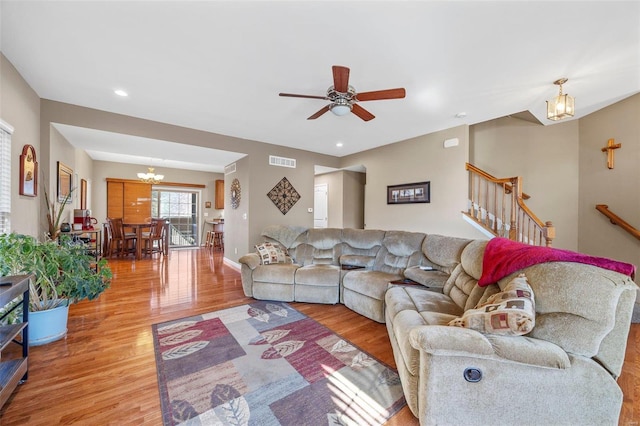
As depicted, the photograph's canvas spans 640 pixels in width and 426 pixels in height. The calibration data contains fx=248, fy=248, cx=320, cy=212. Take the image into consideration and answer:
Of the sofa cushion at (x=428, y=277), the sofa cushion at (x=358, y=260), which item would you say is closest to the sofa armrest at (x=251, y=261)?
the sofa cushion at (x=358, y=260)

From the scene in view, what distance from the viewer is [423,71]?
2.54m

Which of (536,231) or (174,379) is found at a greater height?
(536,231)

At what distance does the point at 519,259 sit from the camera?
174 centimetres

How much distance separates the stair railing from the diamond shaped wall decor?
3.39 metres

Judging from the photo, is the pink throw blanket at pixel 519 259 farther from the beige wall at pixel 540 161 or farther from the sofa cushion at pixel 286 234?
the beige wall at pixel 540 161

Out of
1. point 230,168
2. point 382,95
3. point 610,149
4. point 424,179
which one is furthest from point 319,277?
point 610,149

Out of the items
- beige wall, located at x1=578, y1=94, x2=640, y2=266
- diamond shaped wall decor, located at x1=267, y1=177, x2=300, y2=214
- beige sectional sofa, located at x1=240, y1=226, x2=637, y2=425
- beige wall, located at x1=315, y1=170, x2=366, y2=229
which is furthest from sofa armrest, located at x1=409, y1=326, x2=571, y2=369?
beige wall, located at x1=315, y1=170, x2=366, y2=229

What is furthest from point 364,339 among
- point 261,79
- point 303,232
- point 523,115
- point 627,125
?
point 523,115

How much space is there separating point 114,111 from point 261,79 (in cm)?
251

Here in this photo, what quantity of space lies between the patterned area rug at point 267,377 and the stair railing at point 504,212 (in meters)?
2.86

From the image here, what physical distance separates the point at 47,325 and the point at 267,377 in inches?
84.3

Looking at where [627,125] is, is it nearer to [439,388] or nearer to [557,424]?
[557,424]

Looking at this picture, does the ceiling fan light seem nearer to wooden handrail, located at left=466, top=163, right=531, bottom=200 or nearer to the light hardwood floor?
the light hardwood floor

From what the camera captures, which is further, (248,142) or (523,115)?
(248,142)
